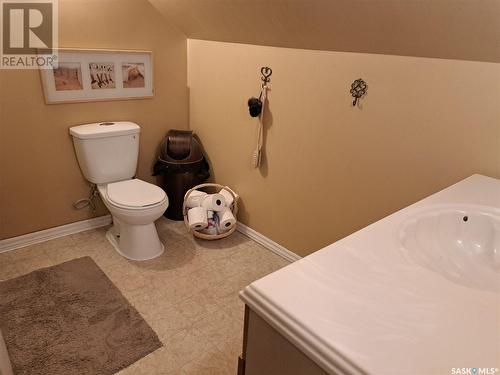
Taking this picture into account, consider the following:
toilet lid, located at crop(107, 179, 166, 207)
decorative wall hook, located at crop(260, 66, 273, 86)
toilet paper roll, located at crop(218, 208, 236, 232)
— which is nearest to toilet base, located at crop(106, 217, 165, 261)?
toilet lid, located at crop(107, 179, 166, 207)

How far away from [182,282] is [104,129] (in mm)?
1125

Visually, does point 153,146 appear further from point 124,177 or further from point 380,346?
point 380,346

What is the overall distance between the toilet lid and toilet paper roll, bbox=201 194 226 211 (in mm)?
349

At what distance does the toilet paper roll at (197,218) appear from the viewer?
247 cm

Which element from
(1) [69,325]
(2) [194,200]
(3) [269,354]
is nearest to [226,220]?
(2) [194,200]

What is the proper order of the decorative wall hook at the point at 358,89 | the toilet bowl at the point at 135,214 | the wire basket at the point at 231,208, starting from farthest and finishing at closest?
1. the wire basket at the point at 231,208
2. the toilet bowl at the point at 135,214
3. the decorative wall hook at the point at 358,89

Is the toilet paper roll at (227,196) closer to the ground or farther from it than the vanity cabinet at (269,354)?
closer to the ground

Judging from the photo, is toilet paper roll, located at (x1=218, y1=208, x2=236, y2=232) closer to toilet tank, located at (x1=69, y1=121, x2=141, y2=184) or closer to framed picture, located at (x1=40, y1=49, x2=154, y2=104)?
toilet tank, located at (x1=69, y1=121, x2=141, y2=184)

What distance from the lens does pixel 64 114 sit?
2.32m

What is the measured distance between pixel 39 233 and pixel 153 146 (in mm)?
1007

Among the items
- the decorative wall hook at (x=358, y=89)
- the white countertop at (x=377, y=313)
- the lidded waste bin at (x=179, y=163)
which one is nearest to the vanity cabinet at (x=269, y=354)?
the white countertop at (x=377, y=313)

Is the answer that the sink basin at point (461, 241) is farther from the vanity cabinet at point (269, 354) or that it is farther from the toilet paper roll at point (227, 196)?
the toilet paper roll at point (227, 196)

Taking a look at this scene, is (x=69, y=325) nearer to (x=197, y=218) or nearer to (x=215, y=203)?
(x=197, y=218)

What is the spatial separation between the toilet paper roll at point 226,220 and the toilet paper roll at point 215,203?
4 cm
